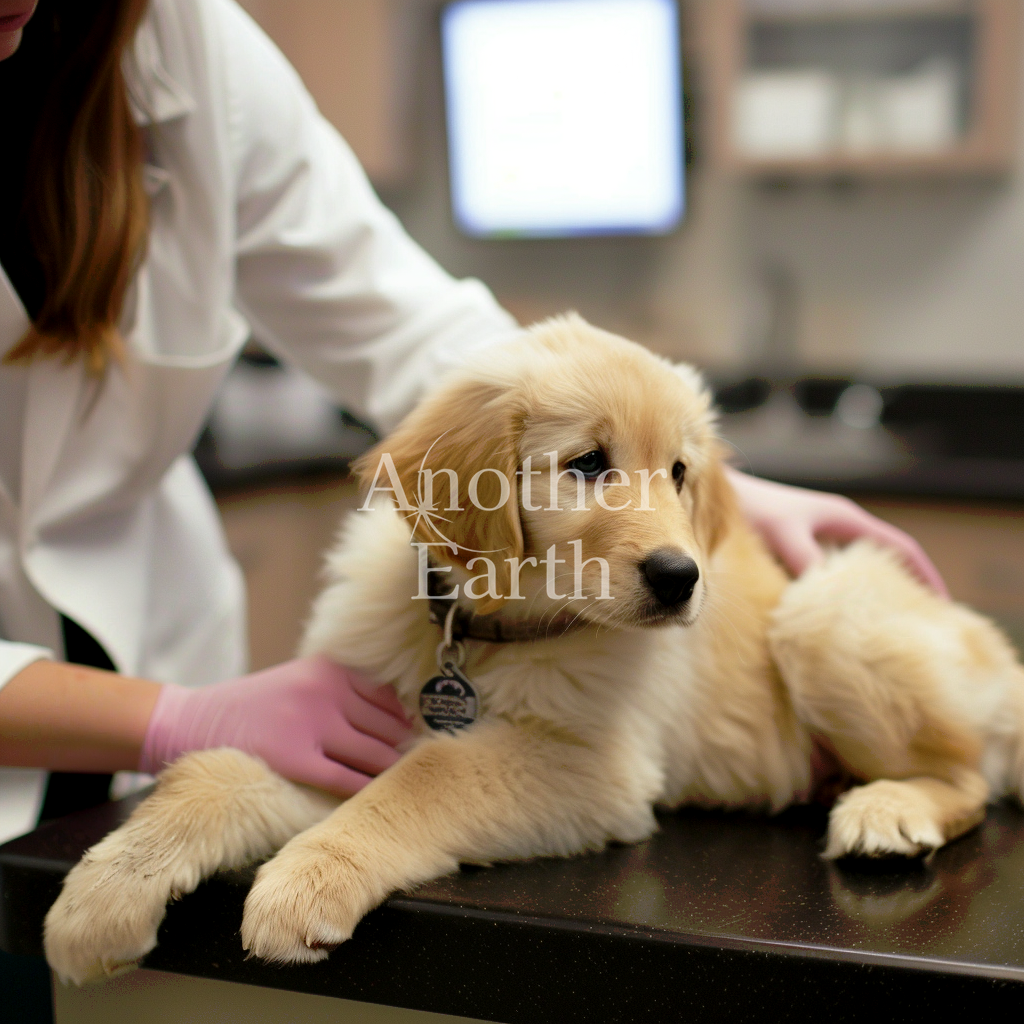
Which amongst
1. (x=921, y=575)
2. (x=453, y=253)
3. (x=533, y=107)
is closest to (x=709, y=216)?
(x=533, y=107)

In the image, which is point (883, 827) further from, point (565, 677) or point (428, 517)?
point (428, 517)

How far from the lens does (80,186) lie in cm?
104

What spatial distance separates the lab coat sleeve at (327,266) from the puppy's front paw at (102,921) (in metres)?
0.71

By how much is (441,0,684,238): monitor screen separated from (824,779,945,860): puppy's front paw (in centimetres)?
286

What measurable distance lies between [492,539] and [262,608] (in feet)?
7.09

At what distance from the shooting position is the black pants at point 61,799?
92 centimetres

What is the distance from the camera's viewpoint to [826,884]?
778mm

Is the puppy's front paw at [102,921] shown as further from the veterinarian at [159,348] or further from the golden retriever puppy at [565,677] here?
the veterinarian at [159,348]

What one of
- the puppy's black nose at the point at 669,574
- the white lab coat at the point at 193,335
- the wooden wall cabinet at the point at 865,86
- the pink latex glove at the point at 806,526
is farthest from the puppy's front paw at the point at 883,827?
the wooden wall cabinet at the point at 865,86

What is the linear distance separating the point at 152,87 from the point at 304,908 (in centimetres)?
89

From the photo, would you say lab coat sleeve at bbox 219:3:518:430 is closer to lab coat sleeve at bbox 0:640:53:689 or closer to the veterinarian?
the veterinarian

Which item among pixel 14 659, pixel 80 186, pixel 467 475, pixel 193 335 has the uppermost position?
pixel 80 186

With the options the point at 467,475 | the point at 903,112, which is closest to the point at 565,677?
the point at 467,475

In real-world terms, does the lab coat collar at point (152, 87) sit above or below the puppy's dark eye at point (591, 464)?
above
